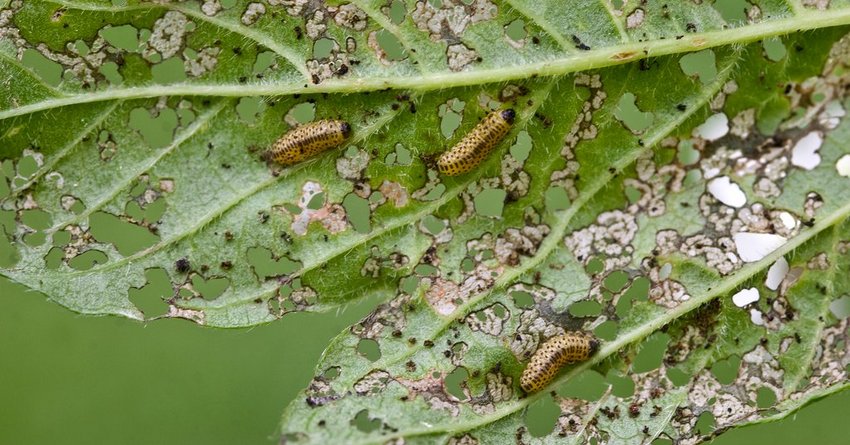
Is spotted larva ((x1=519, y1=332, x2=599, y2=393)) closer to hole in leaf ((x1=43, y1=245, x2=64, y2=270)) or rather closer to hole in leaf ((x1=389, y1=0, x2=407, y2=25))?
hole in leaf ((x1=389, y1=0, x2=407, y2=25))

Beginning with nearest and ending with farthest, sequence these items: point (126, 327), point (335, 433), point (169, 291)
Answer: point (335, 433), point (169, 291), point (126, 327)

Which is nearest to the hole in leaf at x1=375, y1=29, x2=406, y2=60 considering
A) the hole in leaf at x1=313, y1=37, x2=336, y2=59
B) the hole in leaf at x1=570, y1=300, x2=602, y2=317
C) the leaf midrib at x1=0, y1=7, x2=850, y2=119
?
the leaf midrib at x1=0, y1=7, x2=850, y2=119

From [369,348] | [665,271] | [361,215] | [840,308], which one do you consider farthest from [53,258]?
[840,308]

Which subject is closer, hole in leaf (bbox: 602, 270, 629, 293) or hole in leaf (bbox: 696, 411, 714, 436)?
hole in leaf (bbox: 696, 411, 714, 436)

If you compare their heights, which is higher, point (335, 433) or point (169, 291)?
point (169, 291)

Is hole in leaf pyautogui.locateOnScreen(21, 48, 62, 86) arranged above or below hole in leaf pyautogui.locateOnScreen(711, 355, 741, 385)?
above

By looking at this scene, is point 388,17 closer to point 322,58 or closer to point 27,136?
point 322,58

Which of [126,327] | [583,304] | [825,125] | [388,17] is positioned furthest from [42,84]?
[825,125]

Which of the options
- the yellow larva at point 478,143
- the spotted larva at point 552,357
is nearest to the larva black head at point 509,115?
the yellow larva at point 478,143
